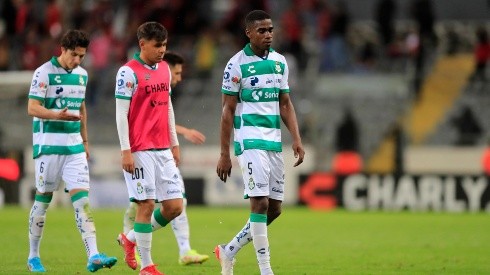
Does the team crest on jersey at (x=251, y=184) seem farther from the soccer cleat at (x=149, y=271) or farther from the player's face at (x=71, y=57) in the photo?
the player's face at (x=71, y=57)

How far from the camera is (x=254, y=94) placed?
10.8 metres

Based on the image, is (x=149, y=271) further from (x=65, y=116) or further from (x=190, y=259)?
(x=190, y=259)

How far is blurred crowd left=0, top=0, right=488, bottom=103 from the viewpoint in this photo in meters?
28.6

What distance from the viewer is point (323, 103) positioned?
93.2ft

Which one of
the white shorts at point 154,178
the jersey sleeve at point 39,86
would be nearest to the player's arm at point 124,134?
the white shorts at point 154,178

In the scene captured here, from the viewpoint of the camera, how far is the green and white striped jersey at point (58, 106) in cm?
1205

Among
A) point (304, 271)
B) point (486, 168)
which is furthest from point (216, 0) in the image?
point (304, 271)

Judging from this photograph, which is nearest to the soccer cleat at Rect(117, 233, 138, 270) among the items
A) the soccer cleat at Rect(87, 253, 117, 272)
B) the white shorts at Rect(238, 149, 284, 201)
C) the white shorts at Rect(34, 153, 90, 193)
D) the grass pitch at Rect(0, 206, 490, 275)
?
the soccer cleat at Rect(87, 253, 117, 272)

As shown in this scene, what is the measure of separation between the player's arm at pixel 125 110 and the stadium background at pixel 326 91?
13.9 meters

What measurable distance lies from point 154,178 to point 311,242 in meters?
5.83

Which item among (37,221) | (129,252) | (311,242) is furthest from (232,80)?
(311,242)

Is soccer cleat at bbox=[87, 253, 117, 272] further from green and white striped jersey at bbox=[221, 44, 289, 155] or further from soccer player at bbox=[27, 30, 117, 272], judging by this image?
green and white striped jersey at bbox=[221, 44, 289, 155]

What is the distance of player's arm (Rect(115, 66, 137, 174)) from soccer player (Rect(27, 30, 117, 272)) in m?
1.13

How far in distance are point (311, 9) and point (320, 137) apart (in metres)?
5.77
